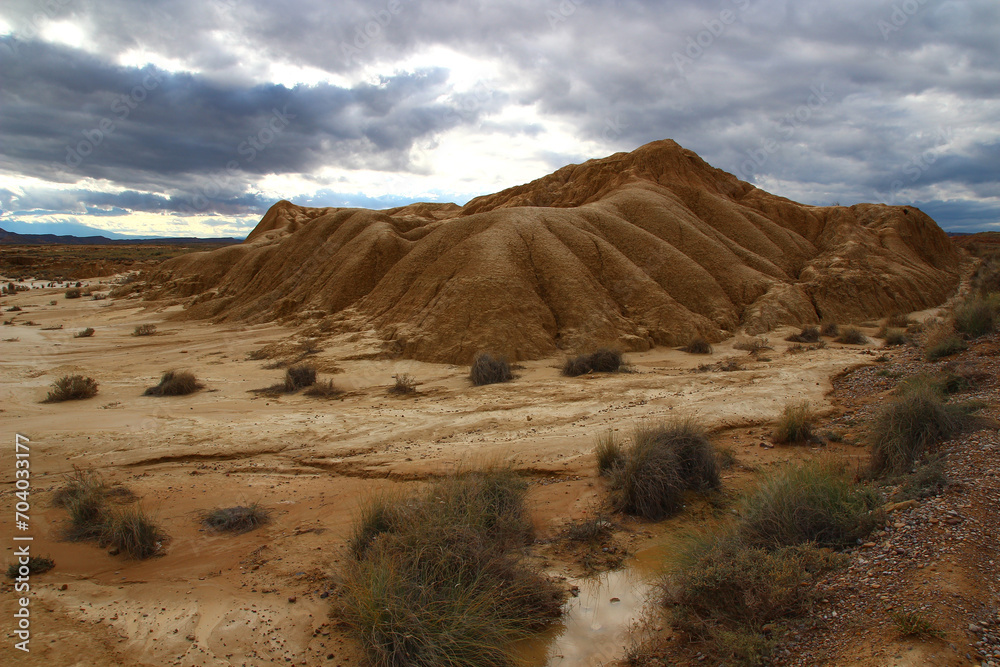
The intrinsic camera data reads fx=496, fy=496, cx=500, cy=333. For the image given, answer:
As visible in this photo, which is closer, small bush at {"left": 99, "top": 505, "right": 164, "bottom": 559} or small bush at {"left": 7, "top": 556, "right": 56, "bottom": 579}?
small bush at {"left": 7, "top": 556, "right": 56, "bottom": 579}

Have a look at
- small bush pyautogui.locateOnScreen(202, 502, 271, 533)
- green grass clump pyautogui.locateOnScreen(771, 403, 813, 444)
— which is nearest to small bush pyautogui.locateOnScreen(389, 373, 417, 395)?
small bush pyautogui.locateOnScreen(202, 502, 271, 533)

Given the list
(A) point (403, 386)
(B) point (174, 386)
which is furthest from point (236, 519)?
(B) point (174, 386)

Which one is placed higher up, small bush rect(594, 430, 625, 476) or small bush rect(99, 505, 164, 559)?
small bush rect(594, 430, 625, 476)

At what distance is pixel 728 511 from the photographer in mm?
6008

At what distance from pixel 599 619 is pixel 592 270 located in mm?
14815

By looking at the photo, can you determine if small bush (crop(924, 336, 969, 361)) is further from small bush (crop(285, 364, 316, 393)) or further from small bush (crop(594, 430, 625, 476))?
small bush (crop(285, 364, 316, 393))

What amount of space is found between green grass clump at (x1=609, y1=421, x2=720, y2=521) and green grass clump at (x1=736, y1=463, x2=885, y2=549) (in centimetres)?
122

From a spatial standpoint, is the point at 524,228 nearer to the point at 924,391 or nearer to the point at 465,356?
the point at 465,356

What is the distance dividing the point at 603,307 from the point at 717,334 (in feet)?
13.3

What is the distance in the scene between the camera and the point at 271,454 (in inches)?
310

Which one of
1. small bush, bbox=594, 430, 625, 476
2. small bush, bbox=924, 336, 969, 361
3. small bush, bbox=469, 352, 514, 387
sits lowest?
small bush, bbox=594, 430, 625, 476

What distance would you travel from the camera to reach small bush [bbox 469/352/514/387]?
1188cm

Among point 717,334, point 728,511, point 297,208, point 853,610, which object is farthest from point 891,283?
point 297,208

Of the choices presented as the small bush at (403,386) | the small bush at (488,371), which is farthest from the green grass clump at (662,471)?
the small bush at (403,386)
